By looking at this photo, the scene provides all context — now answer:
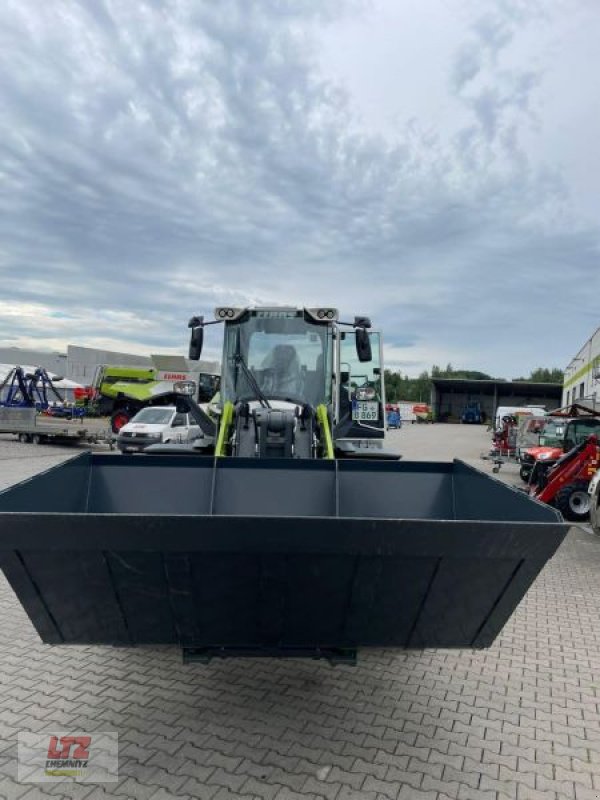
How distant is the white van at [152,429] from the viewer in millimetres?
18031

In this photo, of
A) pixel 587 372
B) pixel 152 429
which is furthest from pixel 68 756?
pixel 587 372

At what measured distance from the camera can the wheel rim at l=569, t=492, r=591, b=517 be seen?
1148 centimetres

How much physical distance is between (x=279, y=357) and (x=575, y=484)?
7189mm

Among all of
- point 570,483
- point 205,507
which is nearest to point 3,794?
point 205,507

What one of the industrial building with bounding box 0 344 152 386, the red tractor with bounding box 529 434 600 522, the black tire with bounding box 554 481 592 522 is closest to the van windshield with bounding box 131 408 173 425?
the red tractor with bounding box 529 434 600 522

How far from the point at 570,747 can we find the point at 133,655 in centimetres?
289

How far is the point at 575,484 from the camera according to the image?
11461mm

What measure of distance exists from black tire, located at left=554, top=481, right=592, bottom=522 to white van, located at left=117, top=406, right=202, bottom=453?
9728mm

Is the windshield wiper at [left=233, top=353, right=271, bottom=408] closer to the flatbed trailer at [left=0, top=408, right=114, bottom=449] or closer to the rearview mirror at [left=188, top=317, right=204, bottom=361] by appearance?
the rearview mirror at [left=188, top=317, right=204, bottom=361]

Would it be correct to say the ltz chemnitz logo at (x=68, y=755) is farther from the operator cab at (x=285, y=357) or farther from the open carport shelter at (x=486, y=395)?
the open carport shelter at (x=486, y=395)

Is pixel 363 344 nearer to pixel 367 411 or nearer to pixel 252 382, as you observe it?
pixel 252 382

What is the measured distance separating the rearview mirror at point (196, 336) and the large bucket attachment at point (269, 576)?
341 cm

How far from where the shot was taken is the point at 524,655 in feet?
16.5

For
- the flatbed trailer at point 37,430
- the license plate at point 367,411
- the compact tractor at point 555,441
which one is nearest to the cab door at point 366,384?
A: the license plate at point 367,411
